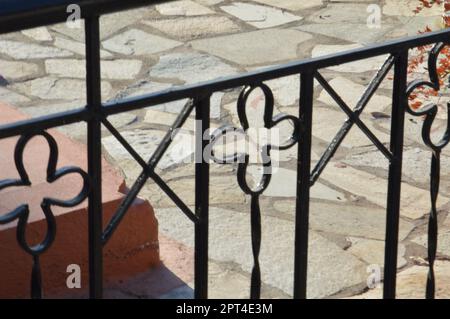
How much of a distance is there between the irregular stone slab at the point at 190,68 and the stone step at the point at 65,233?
1.92 metres

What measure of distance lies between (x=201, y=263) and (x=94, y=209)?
296mm

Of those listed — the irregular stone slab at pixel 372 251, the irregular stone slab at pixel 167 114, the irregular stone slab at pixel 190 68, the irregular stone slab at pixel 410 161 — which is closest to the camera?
the irregular stone slab at pixel 372 251

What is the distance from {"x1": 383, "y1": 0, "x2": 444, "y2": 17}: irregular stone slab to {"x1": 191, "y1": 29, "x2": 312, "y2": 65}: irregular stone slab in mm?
623

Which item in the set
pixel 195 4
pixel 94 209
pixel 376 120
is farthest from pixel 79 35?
pixel 94 209

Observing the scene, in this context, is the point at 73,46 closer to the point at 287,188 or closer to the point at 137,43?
the point at 137,43

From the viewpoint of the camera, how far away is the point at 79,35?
6445 mm

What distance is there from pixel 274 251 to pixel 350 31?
252 cm

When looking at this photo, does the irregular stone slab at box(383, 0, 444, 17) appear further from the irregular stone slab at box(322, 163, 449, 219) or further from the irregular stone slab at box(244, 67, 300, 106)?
the irregular stone slab at box(322, 163, 449, 219)

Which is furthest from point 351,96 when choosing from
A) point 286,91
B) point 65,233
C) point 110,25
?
point 65,233

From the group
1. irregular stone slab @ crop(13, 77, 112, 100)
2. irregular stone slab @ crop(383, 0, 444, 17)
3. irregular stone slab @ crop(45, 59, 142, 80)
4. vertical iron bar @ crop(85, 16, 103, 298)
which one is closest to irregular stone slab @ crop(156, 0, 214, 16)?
irregular stone slab @ crop(45, 59, 142, 80)

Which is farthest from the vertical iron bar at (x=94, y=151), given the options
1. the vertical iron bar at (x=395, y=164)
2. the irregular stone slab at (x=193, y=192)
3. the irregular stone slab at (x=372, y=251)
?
the irregular stone slab at (x=193, y=192)

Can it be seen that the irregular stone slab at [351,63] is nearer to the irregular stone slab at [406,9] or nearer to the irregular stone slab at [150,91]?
the irregular stone slab at [406,9]

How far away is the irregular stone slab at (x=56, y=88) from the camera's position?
221 inches

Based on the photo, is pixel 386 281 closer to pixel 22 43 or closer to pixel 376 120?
pixel 376 120
